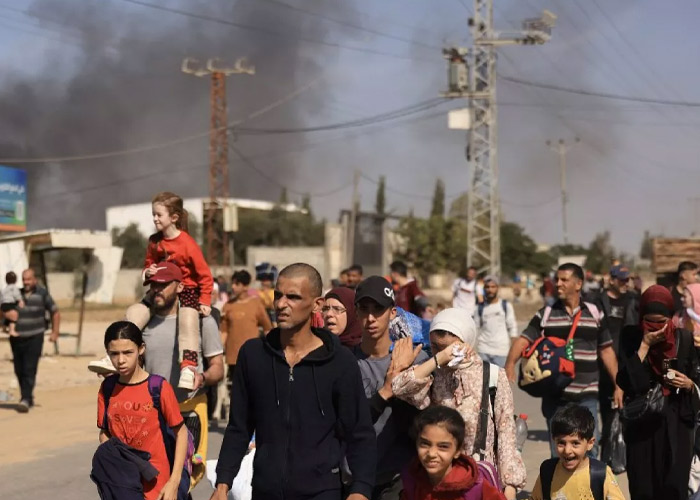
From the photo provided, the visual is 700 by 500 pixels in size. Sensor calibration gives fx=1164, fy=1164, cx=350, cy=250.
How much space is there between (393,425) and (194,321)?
1697mm

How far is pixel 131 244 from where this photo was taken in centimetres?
8344

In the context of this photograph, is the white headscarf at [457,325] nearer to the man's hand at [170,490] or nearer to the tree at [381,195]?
the man's hand at [170,490]

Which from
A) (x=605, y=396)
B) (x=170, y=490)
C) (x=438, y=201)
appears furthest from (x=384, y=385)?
(x=438, y=201)

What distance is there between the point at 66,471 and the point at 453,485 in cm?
704

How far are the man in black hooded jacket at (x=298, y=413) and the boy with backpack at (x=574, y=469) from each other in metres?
1.45

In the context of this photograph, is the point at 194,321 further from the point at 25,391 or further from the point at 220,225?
the point at 220,225

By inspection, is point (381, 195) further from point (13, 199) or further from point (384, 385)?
point (384, 385)

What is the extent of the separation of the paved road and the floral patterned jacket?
448 centimetres

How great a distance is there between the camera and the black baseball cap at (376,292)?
5207 millimetres

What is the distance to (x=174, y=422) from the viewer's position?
5.61 m

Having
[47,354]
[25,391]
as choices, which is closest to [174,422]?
[25,391]

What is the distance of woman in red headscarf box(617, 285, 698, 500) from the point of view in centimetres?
688

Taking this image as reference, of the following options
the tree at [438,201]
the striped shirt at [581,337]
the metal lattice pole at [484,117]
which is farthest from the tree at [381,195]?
the striped shirt at [581,337]

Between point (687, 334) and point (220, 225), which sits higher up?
point (220, 225)
